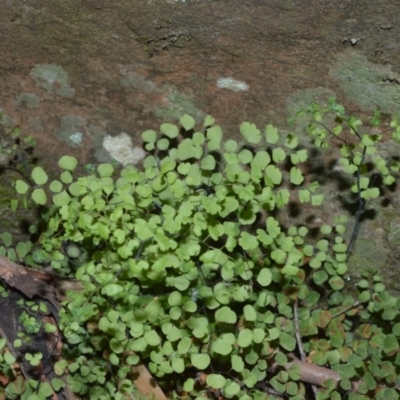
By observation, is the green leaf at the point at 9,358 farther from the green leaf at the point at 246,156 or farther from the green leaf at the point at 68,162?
the green leaf at the point at 246,156

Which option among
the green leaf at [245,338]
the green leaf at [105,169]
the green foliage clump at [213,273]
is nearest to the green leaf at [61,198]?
the green foliage clump at [213,273]

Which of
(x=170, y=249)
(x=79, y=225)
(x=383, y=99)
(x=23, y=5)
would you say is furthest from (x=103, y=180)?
(x=383, y=99)

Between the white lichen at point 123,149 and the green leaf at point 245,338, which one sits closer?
the green leaf at point 245,338

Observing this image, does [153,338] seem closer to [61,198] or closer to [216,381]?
[216,381]

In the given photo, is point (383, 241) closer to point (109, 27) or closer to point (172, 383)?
point (172, 383)

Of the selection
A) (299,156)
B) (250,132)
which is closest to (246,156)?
(250,132)
